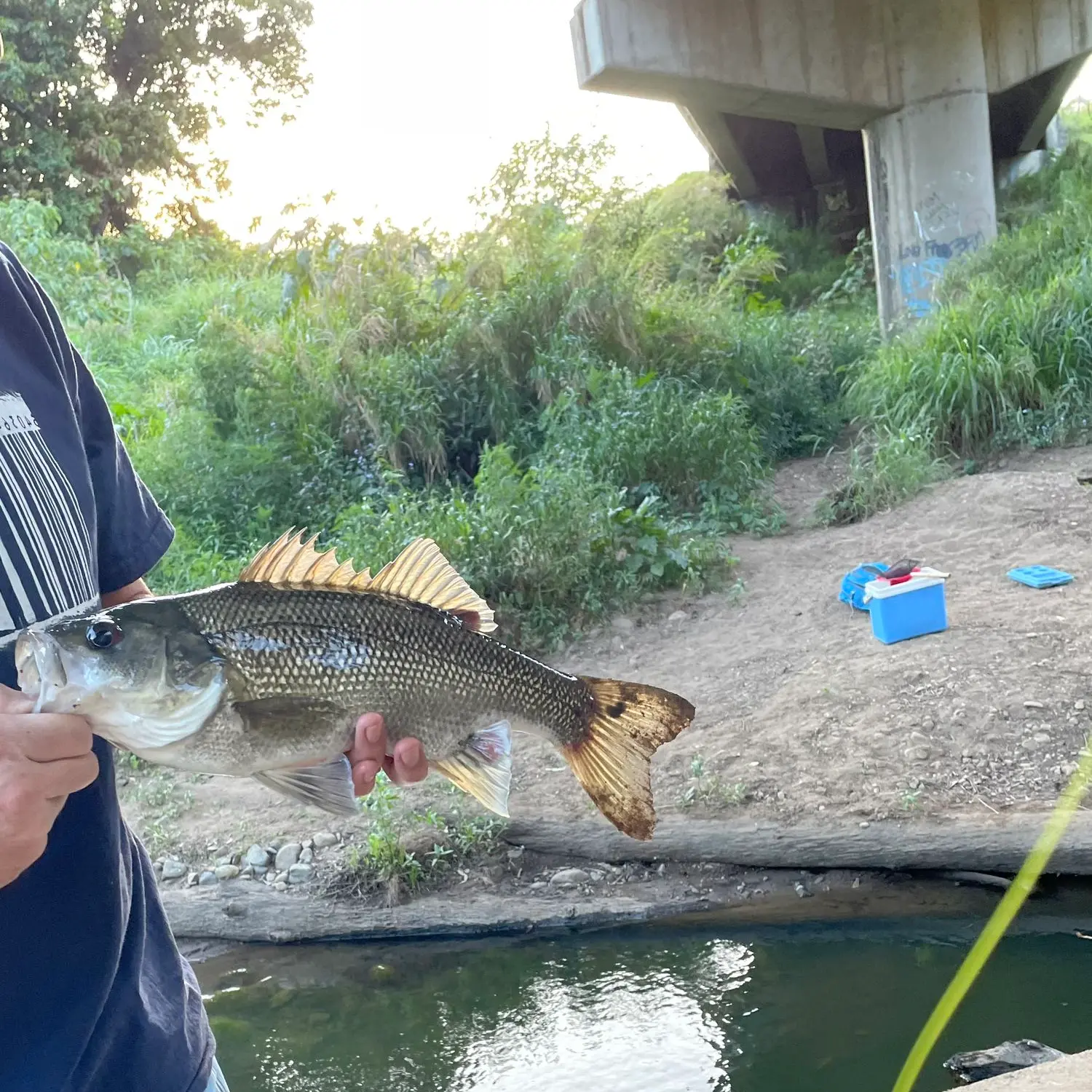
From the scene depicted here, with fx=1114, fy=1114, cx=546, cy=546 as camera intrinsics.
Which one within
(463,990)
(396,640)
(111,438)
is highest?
(111,438)

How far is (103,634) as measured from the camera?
1388 millimetres

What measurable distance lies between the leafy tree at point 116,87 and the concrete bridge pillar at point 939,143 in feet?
35.1

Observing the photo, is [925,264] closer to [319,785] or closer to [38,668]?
[319,785]

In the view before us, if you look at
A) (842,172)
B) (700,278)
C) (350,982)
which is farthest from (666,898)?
(842,172)

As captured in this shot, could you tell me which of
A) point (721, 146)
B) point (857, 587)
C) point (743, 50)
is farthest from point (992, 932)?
point (721, 146)

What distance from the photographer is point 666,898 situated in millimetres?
4035

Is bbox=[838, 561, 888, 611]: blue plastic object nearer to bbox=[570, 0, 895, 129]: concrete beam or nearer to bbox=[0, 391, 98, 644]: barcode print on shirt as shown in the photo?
bbox=[0, 391, 98, 644]: barcode print on shirt

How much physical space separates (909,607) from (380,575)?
3948mm

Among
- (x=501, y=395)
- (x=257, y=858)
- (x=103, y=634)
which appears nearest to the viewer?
(x=103, y=634)

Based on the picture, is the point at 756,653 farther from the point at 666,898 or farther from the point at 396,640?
the point at 396,640

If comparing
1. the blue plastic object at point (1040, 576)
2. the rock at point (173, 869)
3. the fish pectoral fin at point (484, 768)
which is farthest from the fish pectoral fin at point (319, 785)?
the blue plastic object at point (1040, 576)

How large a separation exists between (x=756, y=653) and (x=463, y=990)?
2425 millimetres

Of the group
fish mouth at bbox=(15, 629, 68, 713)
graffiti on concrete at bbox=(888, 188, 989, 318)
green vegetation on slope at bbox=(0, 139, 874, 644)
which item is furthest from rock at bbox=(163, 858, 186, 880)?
graffiti on concrete at bbox=(888, 188, 989, 318)

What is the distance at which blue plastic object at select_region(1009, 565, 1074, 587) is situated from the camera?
5.63 m
